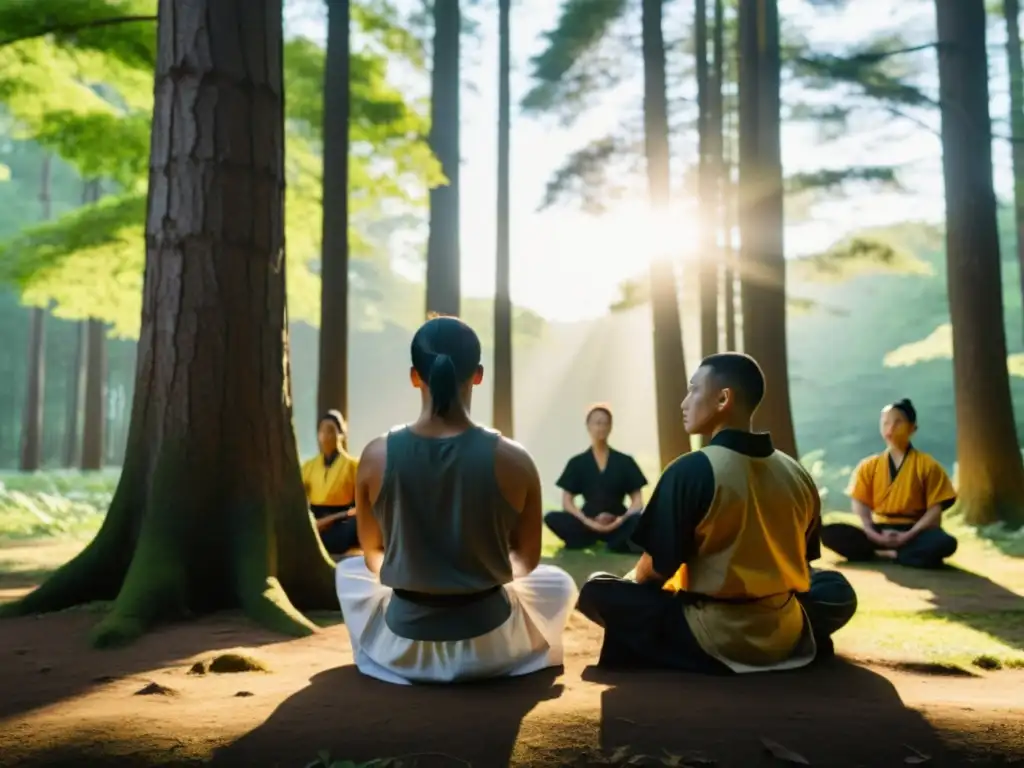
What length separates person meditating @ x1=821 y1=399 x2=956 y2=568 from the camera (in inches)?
299

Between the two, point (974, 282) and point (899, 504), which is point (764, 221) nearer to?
point (974, 282)

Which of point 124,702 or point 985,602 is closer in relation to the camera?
point 124,702

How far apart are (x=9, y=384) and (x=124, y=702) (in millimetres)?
35764

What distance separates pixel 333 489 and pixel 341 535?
45 centimetres

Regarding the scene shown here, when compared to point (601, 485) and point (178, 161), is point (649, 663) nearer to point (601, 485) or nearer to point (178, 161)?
point (178, 161)

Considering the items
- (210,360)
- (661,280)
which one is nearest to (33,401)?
(661,280)

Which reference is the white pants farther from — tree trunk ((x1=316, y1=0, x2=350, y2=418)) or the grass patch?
the grass patch

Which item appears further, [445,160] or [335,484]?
[445,160]

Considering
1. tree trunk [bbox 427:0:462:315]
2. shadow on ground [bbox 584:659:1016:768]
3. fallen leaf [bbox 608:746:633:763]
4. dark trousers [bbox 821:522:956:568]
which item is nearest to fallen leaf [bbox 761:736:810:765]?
shadow on ground [bbox 584:659:1016:768]

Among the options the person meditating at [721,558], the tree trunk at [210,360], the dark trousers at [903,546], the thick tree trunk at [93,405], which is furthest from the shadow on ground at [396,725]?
→ the thick tree trunk at [93,405]

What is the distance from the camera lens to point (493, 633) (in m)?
3.44

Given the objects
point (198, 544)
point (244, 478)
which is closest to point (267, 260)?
point (244, 478)

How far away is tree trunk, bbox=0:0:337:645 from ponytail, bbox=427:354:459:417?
2.10 meters

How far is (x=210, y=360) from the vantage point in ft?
16.2
